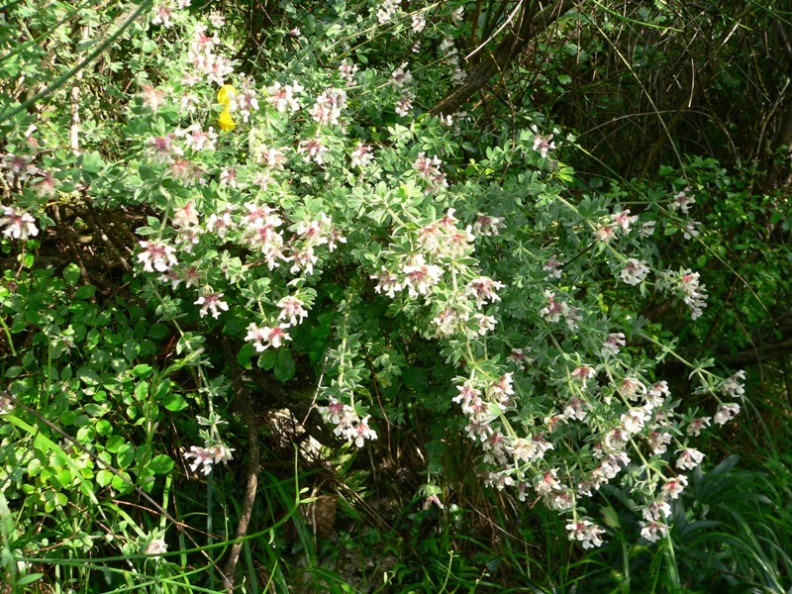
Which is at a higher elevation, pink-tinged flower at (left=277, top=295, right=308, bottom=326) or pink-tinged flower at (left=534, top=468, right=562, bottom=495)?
pink-tinged flower at (left=277, top=295, right=308, bottom=326)

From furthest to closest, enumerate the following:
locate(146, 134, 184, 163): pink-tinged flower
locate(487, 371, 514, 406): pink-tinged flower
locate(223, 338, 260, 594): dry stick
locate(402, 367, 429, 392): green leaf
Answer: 1. locate(402, 367, 429, 392): green leaf
2. locate(223, 338, 260, 594): dry stick
3. locate(487, 371, 514, 406): pink-tinged flower
4. locate(146, 134, 184, 163): pink-tinged flower

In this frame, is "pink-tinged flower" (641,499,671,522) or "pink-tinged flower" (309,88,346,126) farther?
"pink-tinged flower" (641,499,671,522)

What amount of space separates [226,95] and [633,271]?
37.8 inches

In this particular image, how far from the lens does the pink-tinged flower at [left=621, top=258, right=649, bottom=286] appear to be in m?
1.95

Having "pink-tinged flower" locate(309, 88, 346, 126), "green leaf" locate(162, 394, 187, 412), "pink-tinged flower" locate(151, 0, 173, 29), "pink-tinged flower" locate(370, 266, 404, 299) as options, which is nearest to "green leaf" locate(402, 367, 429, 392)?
"pink-tinged flower" locate(370, 266, 404, 299)

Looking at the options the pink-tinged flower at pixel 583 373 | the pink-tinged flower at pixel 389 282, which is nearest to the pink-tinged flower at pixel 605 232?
the pink-tinged flower at pixel 583 373

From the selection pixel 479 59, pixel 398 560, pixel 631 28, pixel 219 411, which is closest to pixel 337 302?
pixel 219 411

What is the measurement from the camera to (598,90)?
2982 mm

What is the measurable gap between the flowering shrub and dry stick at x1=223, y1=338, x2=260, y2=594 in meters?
0.09

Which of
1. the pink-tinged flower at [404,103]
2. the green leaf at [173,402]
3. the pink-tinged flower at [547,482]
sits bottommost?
the pink-tinged flower at [547,482]

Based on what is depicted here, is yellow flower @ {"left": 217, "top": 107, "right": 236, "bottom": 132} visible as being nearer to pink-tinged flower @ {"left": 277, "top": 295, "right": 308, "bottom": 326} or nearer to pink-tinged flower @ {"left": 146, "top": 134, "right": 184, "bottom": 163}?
pink-tinged flower @ {"left": 146, "top": 134, "right": 184, "bottom": 163}

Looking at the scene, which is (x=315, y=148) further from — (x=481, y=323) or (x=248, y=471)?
(x=248, y=471)

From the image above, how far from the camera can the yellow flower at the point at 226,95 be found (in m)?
1.82

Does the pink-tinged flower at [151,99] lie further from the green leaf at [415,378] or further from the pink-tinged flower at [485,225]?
the green leaf at [415,378]
